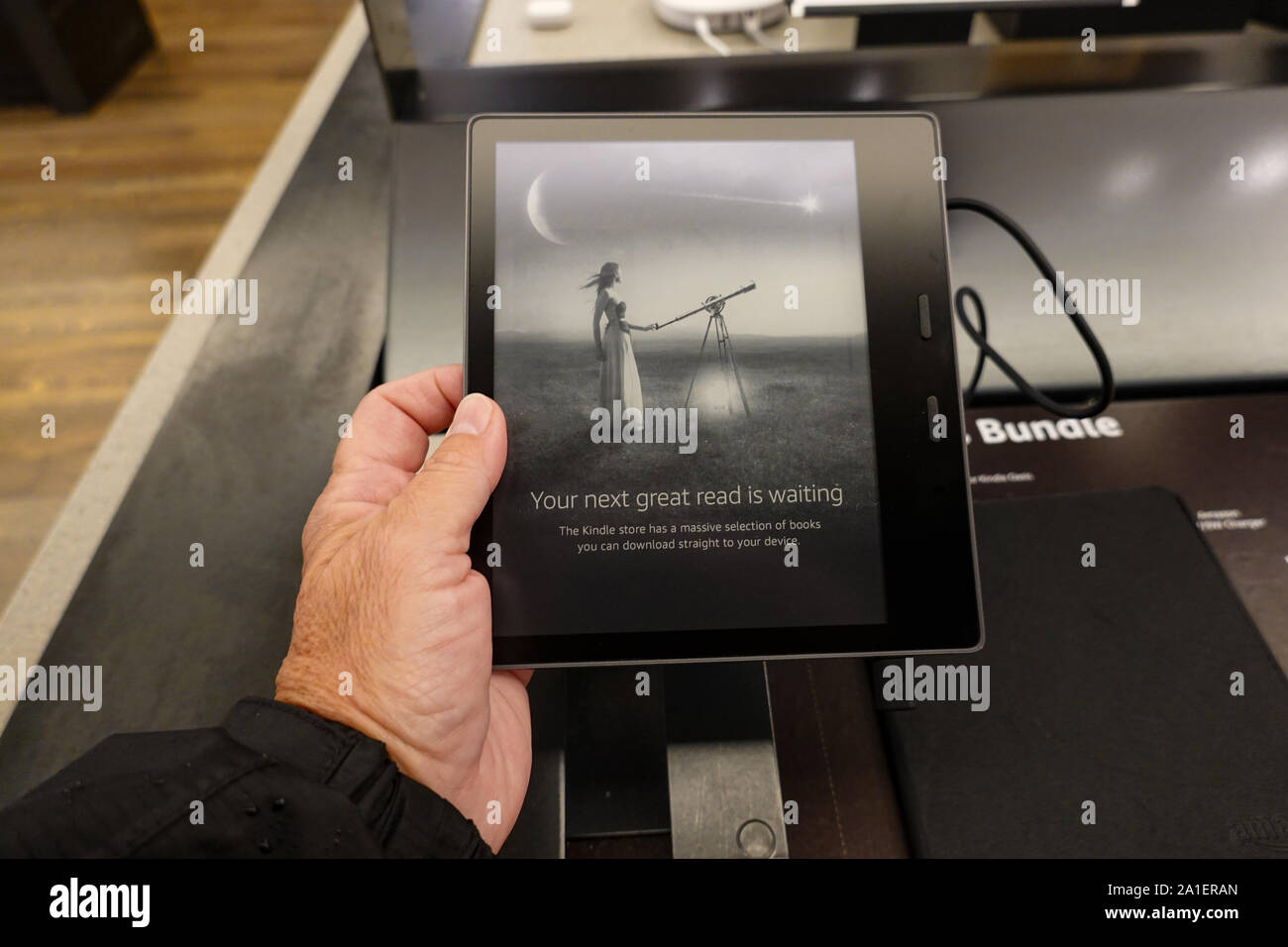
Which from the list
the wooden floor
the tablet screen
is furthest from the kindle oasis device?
the wooden floor

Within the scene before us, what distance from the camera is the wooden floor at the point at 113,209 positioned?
4.67ft

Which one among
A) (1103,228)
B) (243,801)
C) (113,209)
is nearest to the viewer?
(243,801)

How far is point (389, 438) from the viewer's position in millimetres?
614

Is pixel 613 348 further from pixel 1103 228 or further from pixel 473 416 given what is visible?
pixel 1103 228

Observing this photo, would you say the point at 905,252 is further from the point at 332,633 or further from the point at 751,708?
the point at 332,633

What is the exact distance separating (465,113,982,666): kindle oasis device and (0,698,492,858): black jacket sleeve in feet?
0.36

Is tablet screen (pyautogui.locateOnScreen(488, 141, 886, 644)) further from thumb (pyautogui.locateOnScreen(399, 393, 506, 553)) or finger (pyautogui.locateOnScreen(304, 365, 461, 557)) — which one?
finger (pyautogui.locateOnScreen(304, 365, 461, 557))

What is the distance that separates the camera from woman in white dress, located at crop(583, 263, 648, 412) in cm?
52

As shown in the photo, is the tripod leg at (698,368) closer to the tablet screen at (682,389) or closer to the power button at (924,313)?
the tablet screen at (682,389)

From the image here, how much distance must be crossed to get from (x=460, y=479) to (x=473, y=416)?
0.04 meters

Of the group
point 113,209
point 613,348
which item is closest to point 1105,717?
point 613,348

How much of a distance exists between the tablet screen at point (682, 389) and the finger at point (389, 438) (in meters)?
0.12

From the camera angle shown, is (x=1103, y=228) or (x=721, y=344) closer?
(x=721, y=344)

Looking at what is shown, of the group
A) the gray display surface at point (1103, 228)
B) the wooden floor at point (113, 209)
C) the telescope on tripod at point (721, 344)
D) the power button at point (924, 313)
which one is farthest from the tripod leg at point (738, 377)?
the wooden floor at point (113, 209)
